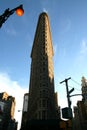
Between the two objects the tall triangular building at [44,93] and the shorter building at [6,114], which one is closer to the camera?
the tall triangular building at [44,93]

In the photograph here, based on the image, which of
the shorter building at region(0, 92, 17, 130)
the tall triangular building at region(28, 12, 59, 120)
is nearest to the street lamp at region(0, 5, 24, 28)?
the tall triangular building at region(28, 12, 59, 120)

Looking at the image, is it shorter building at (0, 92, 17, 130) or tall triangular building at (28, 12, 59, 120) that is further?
Result: shorter building at (0, 92, 17, 130)

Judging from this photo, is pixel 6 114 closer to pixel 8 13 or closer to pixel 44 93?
pixel 44 93

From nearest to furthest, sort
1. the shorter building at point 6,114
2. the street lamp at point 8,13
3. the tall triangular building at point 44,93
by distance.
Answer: the street lamp at point 8,13
the tall triangular building at point 44,93
the shorter building at point 6,114

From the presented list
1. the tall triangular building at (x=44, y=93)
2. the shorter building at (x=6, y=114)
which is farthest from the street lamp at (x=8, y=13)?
the shorter building at (x=6, y=114)

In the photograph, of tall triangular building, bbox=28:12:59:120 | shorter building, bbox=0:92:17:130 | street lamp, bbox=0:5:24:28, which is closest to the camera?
street lamp, bbox=0:5:24:28

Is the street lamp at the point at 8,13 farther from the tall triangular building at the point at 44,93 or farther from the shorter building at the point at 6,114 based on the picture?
the shorter building at the point at 6,114

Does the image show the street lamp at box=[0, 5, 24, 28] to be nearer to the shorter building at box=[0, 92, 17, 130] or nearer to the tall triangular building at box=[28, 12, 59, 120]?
the tall triangular building at box=[28, 12, 59, 120]

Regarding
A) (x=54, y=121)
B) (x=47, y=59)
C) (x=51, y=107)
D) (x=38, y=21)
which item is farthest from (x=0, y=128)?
(x=38, y=21)

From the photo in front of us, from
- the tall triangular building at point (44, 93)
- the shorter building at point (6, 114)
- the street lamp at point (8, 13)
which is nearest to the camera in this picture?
the street lamp at point (8, 13)

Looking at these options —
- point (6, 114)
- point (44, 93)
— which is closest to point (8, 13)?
point (44, 93)

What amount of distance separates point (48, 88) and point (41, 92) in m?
4.92

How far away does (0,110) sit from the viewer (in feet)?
321

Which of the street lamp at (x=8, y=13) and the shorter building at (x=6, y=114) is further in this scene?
the shorter building at (x=6, y=114)
